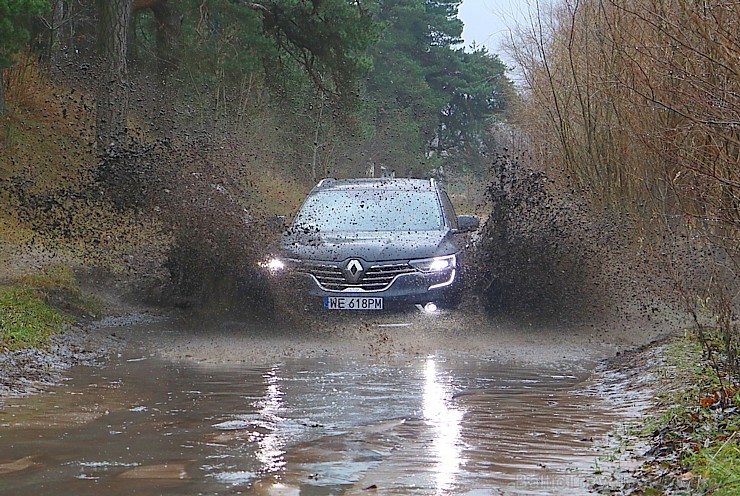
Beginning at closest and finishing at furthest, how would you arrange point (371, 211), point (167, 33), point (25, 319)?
point (25, 319)
point (371, 211)
point (167, 33)

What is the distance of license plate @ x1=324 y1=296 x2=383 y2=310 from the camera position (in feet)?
34.8

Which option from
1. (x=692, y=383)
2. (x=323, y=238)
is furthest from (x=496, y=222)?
(x=692, y=383)

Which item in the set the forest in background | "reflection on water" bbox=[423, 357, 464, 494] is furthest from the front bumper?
"reflection on water" bbox=[423, 357, 464, 494]

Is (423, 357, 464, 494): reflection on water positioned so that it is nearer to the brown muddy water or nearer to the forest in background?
the brown muddy water

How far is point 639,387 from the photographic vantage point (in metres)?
7.77

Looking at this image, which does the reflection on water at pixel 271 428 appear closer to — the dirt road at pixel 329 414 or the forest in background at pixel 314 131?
the dirt road at pixel 329 414

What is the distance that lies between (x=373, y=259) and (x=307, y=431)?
4523mm

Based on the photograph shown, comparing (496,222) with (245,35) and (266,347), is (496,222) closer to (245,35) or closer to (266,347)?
(266,347)

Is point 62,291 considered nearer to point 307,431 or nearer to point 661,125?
point 661,125

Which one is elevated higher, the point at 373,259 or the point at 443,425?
the point at 373,259

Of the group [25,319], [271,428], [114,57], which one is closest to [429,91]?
[114,57]

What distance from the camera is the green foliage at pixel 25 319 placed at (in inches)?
366

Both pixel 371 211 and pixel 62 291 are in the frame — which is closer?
pixel 371 211

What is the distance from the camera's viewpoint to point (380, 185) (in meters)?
12.7
